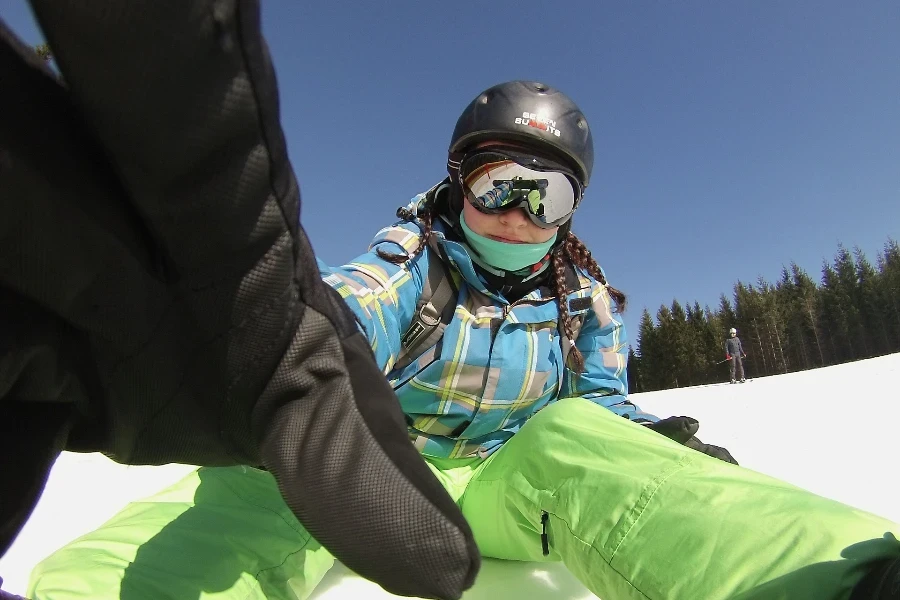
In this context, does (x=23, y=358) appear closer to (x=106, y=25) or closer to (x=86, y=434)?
(x=86, y=434)

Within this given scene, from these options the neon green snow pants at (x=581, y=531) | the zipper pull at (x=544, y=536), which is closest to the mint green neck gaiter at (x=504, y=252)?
the neon green snow pants at (x=581, y=531)

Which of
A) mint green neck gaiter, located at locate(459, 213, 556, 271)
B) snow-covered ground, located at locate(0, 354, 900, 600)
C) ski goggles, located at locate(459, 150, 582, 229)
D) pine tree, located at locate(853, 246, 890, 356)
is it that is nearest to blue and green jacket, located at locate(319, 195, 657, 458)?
mint green neck gaiter, located at locate(459, 213, 556, 271)

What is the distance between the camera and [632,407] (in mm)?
1748

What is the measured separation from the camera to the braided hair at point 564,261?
178 cm

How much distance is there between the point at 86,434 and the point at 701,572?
85 cm

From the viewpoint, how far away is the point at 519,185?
1.82 m

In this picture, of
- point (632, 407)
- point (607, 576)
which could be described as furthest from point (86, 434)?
point (632, 407)

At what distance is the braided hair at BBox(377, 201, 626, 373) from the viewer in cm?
178

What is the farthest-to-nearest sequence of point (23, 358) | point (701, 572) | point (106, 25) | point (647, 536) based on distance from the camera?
point (647, 536) → point (701, 572) → point (23, 358) → point (106, 25)

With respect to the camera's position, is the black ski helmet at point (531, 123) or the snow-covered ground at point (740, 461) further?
the black ski helmet at point (531, 123)

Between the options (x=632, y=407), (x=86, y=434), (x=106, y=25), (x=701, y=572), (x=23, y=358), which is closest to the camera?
(x=106, y=25)

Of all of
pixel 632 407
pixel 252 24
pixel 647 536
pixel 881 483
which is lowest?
pixel 881 483

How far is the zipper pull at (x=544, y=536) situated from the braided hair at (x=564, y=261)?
747 millimetres

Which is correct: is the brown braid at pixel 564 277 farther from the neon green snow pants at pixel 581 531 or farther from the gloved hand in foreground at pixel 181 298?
the gloved hand in foreground at pixel 181 298
